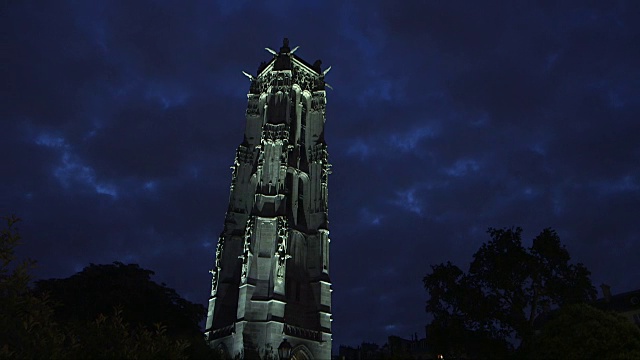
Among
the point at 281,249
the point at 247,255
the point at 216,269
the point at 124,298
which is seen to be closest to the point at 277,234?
the point at 281,249

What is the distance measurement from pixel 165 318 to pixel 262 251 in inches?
365

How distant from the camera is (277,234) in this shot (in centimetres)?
3869

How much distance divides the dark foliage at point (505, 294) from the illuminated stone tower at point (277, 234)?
11.6 m

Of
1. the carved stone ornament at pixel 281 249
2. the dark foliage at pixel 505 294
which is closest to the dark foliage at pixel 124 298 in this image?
the carved stone ornament at pixel 281 249

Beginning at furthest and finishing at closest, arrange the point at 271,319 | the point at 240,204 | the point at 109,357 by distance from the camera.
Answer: the point at 240,204, the point at 271,319, the point at 109,357

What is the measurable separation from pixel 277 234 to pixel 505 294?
1808cm

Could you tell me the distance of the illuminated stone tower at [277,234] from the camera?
36.2 m

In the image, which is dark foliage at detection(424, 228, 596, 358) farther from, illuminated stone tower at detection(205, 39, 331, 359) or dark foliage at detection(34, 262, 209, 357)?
dark foliage at detection(34, 262, 209, 357)

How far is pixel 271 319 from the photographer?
35.1 meters

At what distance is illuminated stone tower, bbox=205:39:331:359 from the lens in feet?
119

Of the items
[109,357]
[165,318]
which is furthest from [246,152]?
[109,357]

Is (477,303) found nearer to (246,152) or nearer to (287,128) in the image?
(287,128)

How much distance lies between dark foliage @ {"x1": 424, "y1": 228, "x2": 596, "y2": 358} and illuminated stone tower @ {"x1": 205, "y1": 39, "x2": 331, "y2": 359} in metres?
11.6

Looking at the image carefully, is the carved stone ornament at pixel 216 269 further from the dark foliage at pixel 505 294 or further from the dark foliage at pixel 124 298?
the dark foliage at pixel 505 294
